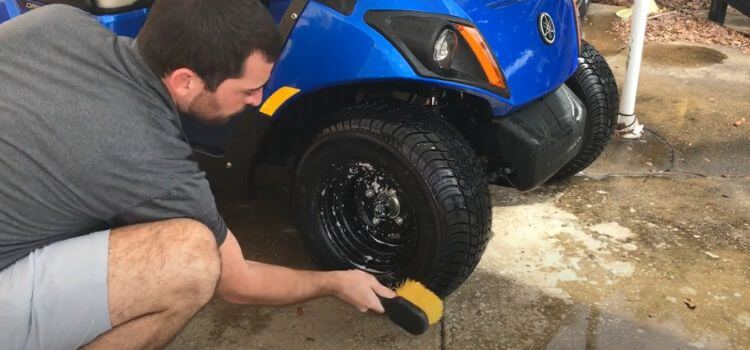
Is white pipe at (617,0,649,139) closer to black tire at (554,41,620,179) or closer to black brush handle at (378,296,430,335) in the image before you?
black tire at (554,41,620,179)

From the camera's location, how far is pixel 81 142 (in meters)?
1.56

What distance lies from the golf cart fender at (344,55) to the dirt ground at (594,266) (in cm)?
70

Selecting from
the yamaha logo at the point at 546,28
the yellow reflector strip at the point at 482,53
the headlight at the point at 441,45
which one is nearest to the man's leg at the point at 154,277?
the headlight at the point at 441,45

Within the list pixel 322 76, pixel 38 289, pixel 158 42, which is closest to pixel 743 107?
pixel 322 76

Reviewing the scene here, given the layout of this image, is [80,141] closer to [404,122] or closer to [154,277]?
[154,277]

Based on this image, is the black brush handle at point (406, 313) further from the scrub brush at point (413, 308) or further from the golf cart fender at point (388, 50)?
the golf cart fender at point (388, 50)

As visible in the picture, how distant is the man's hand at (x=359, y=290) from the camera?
194 centimetres

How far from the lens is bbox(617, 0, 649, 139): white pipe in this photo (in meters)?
3.54

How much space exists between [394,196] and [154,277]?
0.86 metres

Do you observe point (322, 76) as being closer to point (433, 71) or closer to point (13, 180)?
point (433, 71)

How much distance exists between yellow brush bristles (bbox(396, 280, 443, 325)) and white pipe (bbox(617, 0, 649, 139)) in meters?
2.04

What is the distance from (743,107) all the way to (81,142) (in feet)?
12.1

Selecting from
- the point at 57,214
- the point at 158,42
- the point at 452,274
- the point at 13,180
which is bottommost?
the point at 452,274

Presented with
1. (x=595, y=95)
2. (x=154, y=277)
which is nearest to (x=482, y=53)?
(x=595, y=95)
